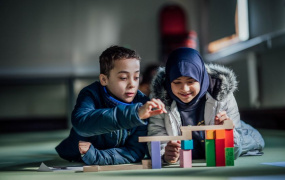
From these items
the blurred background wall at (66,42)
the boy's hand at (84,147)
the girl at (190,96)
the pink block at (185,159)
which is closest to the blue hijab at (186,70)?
the girl at (190,96)

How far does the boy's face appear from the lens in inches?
61.7

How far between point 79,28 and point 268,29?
2922 mm

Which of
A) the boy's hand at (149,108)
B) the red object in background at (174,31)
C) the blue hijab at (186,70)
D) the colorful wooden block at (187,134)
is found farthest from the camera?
the red object in background at (174,31)

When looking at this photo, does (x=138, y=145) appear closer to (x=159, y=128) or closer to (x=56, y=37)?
(x=159, y=128)

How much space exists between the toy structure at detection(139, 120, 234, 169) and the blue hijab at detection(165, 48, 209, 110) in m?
0.21

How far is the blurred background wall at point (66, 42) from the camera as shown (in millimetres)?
5414

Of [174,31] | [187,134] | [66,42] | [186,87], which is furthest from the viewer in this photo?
[174,31]

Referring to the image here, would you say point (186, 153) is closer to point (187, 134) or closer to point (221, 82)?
point (187, 134)

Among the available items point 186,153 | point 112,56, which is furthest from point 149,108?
point 112,56

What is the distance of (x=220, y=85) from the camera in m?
1.63

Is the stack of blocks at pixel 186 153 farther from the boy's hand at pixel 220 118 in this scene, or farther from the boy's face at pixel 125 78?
the boy's face at pixel 125 78

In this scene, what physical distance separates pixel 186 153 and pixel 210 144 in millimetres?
102

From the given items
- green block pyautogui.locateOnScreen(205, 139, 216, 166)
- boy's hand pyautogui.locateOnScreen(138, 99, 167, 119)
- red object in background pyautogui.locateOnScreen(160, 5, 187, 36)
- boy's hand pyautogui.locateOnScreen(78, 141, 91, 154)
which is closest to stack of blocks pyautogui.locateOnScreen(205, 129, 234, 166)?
green block pyautogui.locateOnScreen(205, 139, 216, 166)

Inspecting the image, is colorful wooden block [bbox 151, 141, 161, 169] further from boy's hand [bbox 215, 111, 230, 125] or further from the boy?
boy's hand [bbox 215, 111, 230, 125]
